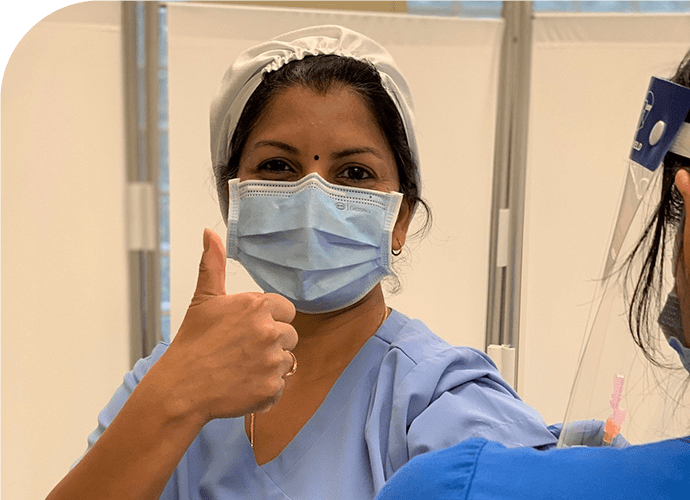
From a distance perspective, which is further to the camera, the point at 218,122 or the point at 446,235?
the point at 446,235

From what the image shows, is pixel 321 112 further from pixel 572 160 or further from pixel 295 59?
pixel 572 160

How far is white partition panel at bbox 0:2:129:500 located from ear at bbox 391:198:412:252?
5.00 ft

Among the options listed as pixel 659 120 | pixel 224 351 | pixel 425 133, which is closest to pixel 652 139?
pixel 659 120

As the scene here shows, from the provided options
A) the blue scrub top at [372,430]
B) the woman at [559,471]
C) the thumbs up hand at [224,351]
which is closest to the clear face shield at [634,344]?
the woman at [559,471]

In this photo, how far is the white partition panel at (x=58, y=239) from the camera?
2596 millimetres

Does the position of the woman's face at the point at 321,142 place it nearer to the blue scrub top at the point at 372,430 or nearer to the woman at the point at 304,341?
the woman at the point at 304,341

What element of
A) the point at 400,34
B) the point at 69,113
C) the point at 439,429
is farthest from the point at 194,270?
the point at 439,429

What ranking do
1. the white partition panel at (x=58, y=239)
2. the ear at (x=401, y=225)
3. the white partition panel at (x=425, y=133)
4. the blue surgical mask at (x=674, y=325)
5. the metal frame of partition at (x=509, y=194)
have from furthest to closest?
the metal frame of partition at (x=509, y=194) → the white partition panel at (x=425, y=133) → the white partition panel at (x=58, y=239) → the ear at (x=401, y=225) → the blue surgical mask at (x=674, y=325)

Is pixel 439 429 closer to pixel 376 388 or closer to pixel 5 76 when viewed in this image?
pixel 376 388

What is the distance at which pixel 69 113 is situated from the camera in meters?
2.69

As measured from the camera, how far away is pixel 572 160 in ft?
9.57

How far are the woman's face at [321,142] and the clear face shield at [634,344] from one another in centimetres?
60

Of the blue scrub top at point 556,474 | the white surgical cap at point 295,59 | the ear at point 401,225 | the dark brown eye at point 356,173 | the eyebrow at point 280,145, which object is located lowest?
the blue scrub top at point 556,474

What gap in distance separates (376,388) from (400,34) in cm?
178
